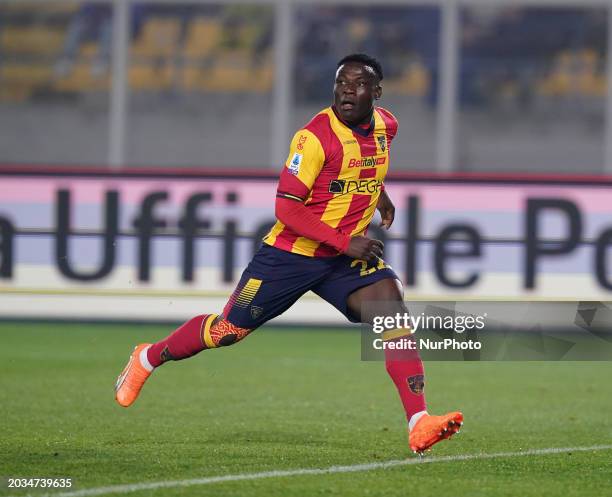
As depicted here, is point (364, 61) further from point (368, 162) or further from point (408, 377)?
point (408, 377)

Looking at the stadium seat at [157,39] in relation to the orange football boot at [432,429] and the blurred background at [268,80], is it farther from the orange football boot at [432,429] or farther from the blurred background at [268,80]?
the orange football boot at [432,429]

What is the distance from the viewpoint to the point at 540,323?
12875mm

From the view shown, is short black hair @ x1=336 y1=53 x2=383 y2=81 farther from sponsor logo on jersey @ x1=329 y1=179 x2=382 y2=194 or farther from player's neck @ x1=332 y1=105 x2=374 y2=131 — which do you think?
sponsor logo on jersey @ x1=329 y1=179 x2=382 y2=194

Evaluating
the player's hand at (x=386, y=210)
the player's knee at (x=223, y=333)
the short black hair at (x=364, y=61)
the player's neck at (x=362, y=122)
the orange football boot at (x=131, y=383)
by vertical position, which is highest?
the short black hair at (x=364, y=61)

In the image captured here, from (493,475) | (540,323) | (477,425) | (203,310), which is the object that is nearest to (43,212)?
(203,310)

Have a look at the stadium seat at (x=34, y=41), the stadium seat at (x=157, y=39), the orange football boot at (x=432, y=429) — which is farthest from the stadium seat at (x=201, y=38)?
the orange football boot at (x=432, y=429)

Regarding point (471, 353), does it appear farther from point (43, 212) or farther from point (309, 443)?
point (43, 212)

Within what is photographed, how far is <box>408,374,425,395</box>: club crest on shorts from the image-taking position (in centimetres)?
639

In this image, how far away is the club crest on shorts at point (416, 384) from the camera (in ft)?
A: 21.0

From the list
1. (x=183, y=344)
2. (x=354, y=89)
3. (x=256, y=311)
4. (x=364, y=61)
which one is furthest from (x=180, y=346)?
(x=364, y=61)

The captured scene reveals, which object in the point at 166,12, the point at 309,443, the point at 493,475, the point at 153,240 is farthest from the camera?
the point at 166,12

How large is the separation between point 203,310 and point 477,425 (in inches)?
197

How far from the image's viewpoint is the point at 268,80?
1762cm

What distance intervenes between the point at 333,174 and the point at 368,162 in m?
0.19
